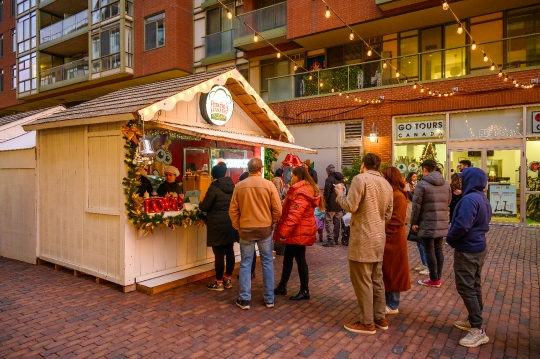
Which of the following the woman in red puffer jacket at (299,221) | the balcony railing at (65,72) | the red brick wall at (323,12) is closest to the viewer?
the woman in red puffer jacket at (299,221)

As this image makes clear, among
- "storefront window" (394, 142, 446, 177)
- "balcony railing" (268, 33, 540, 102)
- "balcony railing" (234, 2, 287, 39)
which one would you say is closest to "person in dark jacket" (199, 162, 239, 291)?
"storefront window" (394, 142, 446, 177)

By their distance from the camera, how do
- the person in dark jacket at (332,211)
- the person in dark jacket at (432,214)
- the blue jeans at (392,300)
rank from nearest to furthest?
the blue jeans at (392,300) < the person in dark jacket at (432,214) < the person in dark jacket at (332,211)

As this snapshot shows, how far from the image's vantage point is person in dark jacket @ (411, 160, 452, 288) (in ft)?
19.0

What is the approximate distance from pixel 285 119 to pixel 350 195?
1323 cm

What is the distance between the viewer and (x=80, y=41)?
958 inches

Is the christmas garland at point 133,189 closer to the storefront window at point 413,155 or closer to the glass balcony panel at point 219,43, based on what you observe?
the storefront window at point 413,155

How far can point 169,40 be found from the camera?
66.1 feet

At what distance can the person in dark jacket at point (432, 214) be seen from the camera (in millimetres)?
5785

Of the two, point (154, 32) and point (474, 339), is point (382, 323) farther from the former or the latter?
point (154, 32)

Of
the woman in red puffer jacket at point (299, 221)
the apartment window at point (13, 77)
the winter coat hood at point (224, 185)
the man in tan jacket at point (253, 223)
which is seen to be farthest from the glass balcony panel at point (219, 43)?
the apartment window at point (13, 77)

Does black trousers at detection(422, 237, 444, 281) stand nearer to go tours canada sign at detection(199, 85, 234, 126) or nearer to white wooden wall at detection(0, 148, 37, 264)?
go tours canada sign at detection(199, 85, 234, 126)

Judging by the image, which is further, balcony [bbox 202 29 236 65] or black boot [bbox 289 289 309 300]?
balcony [bbox 202 29 236 65]

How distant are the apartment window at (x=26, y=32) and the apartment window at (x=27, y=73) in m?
0.66

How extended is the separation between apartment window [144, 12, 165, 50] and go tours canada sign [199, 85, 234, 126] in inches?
592
